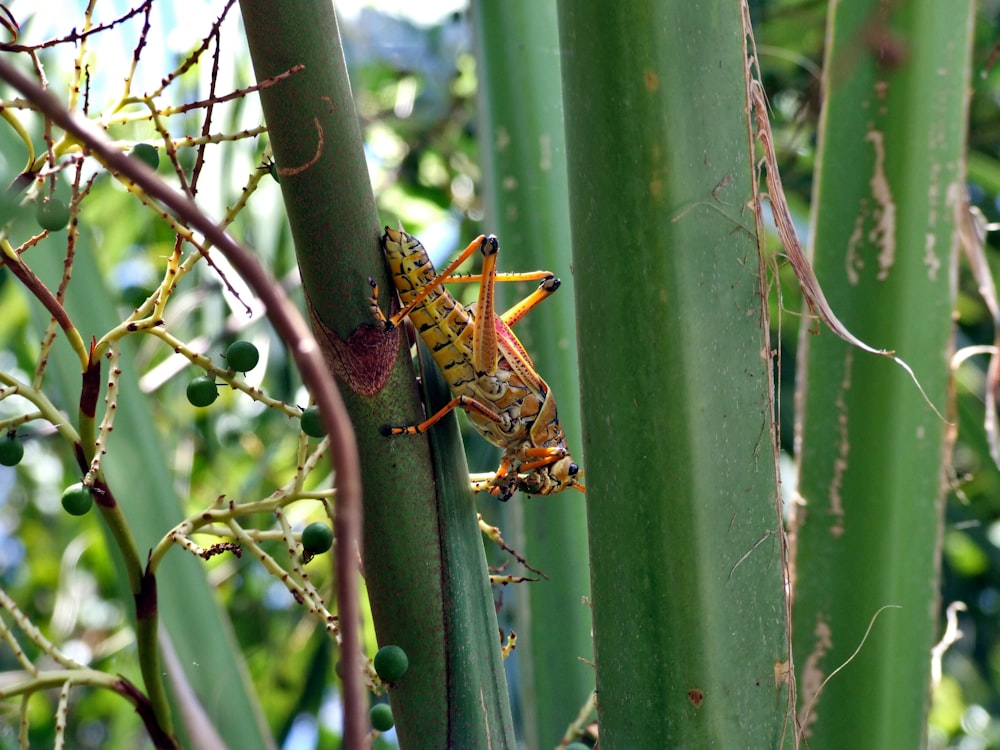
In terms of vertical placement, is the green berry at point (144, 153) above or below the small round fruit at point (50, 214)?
above

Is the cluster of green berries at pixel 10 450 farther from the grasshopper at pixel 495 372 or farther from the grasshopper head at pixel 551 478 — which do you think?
the grasshopper head at pixel 551 478

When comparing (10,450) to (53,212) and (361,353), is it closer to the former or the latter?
(53,212)

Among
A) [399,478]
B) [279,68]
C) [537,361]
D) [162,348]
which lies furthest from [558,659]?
[162,348]

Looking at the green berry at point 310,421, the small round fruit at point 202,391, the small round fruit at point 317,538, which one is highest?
the small round fruit at point 202,391

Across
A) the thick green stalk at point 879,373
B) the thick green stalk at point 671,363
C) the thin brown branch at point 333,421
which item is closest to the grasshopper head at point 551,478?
the thick green stalk at point 879,373

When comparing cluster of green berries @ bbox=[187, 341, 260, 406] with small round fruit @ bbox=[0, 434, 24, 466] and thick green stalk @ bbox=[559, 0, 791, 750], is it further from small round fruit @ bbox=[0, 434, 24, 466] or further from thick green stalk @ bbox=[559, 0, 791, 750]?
thick green stalk @ bbox=[559, 0, 791, 750]

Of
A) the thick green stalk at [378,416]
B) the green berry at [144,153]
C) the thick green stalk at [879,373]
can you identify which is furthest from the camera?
the thick green stalk at [879,373]

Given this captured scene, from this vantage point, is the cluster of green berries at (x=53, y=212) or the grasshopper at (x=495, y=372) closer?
the cluster of green berries at (x=53, y=212)
